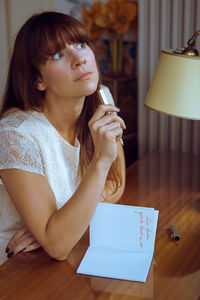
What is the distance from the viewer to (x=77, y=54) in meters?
1.13

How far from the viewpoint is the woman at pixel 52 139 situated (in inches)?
39.8

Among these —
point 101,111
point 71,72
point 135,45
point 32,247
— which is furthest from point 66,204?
point 135,45

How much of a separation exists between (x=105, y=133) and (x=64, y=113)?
0.84ft

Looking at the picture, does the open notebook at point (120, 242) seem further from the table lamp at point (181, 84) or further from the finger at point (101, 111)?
the table lamp at point (181, 84)

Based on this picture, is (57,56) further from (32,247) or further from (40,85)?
(32,247)

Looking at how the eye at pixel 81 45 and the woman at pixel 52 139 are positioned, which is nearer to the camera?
the woman at pixel 52 139

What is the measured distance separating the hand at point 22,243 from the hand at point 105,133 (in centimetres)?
29

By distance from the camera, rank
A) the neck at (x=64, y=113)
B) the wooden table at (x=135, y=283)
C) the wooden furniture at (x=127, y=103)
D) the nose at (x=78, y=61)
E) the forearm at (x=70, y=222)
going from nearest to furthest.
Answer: the wooden table at (x=135, y=283)
the forearm at (x=70, y=222)
the nose at (x=78, y=61)
the neck at (x=64, y=113)
the wooden furniture at (x=127, y=103)

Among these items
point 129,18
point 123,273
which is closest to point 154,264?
point 123,273

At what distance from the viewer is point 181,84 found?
127cm

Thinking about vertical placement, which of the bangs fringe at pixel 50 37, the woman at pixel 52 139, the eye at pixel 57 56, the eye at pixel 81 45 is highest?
the bangs fringe at pixel 50 37

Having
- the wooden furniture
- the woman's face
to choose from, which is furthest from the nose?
the wooden furniture

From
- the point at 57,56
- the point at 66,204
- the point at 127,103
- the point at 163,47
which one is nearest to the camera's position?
the point at 66,204

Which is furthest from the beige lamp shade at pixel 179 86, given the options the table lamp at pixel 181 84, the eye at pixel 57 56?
the eye at pixel 57 56
